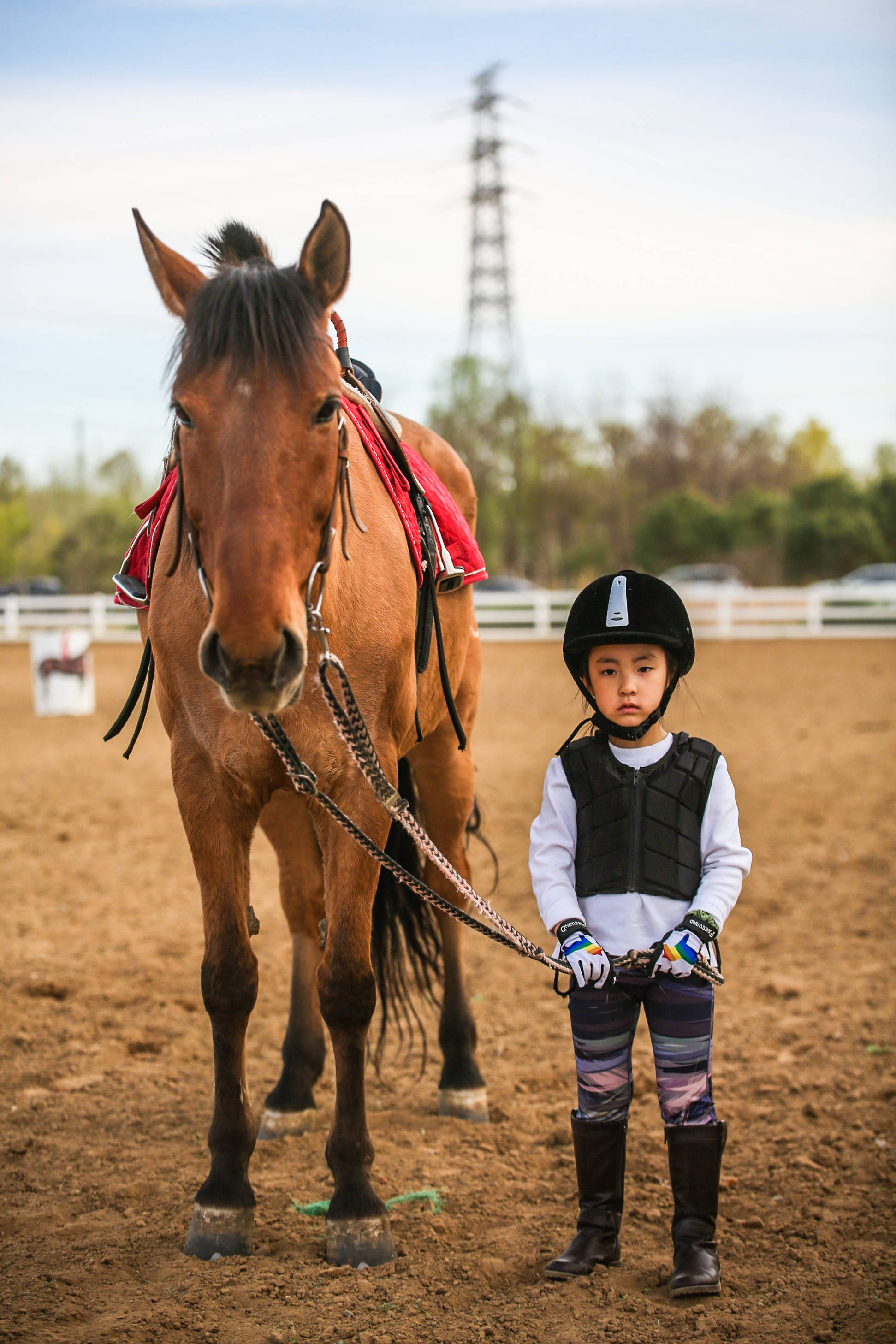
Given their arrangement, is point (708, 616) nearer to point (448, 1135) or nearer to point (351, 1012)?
point (448, 1135)

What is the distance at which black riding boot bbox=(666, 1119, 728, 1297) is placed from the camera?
98.7 inches

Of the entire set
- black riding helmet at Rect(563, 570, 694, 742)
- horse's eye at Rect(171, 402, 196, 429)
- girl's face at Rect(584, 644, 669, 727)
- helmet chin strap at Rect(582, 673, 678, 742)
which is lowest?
helmet chin strap at Rect(582, 673, 678, 742)

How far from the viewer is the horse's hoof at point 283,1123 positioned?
3576 mm

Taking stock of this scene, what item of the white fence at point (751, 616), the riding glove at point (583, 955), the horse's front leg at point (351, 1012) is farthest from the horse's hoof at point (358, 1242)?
the white fence at point (751, 616)

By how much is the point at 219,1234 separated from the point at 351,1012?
0.61m

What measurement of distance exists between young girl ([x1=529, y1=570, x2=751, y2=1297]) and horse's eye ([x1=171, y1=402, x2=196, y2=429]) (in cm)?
99

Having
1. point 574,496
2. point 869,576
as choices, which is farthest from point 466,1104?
point 574,496

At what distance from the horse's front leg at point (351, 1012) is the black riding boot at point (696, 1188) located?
2.33 feet

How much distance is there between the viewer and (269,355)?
231cm

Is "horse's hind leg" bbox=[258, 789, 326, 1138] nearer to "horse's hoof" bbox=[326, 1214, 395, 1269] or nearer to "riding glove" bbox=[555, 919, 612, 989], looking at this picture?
"horse's hoof" bbox=[326, 1214, 395, 1269]

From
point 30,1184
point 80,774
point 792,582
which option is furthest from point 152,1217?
point 792,582

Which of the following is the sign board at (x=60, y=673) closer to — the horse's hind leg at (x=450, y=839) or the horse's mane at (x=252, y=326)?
the horse's hind leg at (x=450, y=839)

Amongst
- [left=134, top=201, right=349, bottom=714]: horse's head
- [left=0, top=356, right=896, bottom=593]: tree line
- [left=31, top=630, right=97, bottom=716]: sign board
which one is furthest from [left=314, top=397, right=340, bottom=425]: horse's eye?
[left=0, top=356, right=896, bottom=593]: tree line

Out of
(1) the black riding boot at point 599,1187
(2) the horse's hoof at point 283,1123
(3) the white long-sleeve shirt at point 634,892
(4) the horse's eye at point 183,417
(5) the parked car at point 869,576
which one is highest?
(5) the parked car at point 869,576
